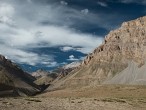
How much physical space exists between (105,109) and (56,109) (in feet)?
27.2

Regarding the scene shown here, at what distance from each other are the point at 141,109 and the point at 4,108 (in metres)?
21.0

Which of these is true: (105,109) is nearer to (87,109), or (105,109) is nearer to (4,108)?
(87,109)

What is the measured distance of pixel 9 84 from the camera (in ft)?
560

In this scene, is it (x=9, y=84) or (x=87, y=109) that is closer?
(x=87, y=109)

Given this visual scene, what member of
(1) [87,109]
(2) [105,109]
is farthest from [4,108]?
(2) [105,109]

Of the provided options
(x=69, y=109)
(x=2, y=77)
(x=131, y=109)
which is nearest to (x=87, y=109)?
(x=69, y=109)

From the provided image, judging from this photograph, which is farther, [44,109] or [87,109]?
[87,109]

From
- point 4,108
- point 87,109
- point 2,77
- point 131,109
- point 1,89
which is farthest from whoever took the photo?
point 2,77

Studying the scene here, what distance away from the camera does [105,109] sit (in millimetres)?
40188

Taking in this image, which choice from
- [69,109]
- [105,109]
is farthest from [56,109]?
[105,109]

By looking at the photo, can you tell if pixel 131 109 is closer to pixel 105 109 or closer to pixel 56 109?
pixel 105 109

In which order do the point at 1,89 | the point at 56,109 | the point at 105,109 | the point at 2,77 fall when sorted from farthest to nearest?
the point at 2,77 < the point at 1,89 < the point at 105,109 < the point at 56,109

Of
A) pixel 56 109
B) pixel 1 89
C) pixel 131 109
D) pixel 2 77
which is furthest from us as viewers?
pixel 2 77

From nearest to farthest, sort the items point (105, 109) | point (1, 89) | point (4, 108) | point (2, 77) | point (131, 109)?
point (4, 108) → point (105, 109) → point (131, 109) → point (1, 89) → point (2, 77)
